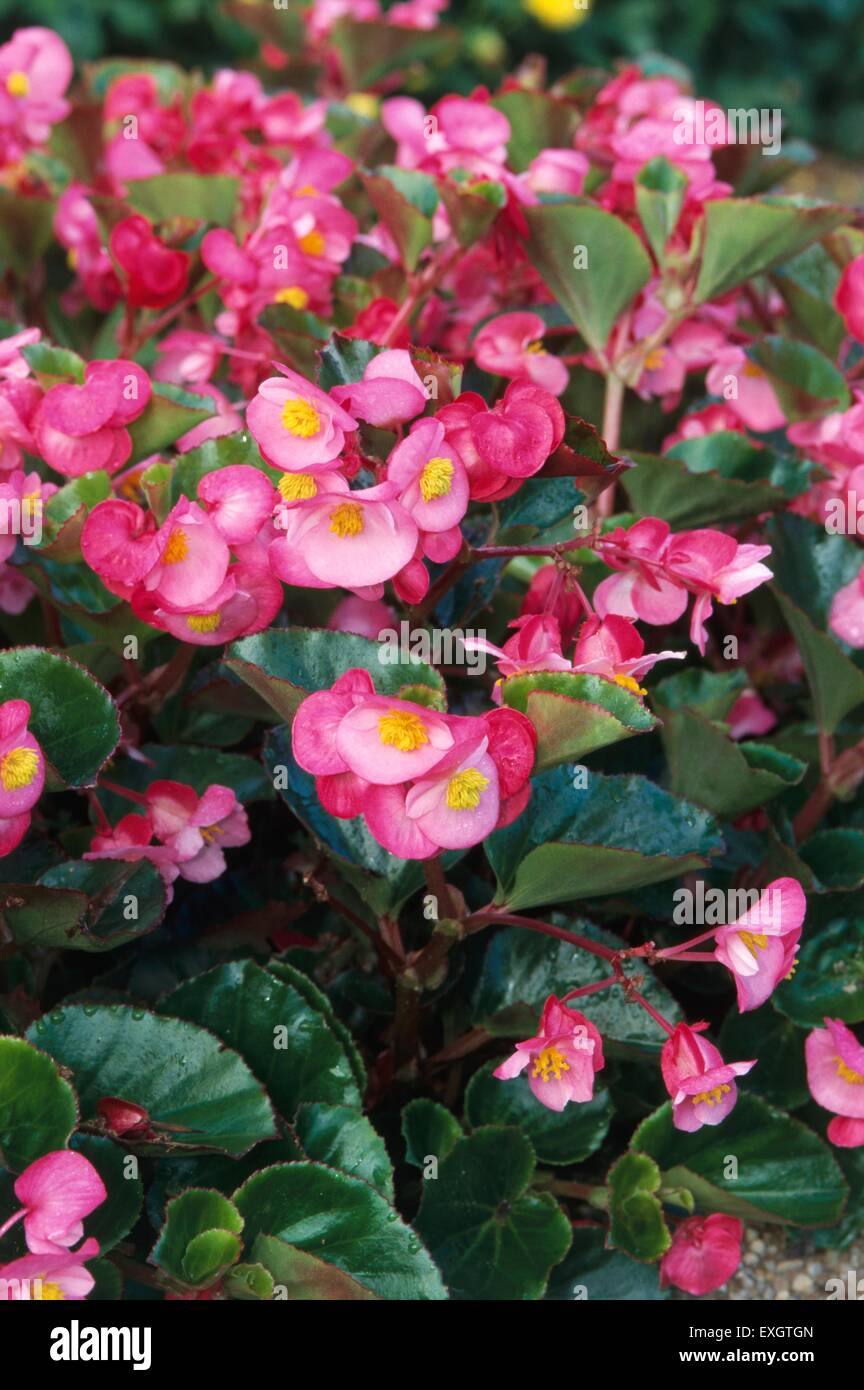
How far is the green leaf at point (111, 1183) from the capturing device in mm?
665

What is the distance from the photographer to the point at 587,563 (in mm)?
804

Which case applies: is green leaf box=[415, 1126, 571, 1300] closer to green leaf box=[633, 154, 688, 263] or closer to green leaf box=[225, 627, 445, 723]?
green leaf box=[225, 627, 445, 723]

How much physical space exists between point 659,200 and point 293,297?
239 mm

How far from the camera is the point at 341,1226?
2.13 feet

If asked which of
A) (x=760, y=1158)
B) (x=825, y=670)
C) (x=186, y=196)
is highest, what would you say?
(x=186, y=196)

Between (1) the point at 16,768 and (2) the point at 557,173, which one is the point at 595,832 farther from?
(2) the point at 557,173

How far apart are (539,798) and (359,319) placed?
1.15 ft

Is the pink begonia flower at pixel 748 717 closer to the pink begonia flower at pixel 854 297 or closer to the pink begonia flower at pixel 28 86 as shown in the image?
the pink begonia flower at pixel 854 297

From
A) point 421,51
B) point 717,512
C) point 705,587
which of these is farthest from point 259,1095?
point 421,51

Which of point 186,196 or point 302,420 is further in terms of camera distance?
point 186,196

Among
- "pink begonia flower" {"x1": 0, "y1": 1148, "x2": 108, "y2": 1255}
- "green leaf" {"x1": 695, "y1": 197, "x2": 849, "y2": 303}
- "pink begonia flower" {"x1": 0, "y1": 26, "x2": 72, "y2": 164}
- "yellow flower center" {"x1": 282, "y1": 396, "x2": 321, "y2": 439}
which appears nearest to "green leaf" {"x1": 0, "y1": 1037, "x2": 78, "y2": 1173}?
"pink begonia flower" {"x1": 0, "y1": 1148, "x2": 108, "y2": 1255}

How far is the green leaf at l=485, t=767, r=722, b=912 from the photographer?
0.66 metres

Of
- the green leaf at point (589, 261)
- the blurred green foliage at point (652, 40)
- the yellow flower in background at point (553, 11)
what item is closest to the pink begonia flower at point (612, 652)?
the green leaf at point (589, 261)

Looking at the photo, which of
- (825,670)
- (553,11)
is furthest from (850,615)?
(553,11)
